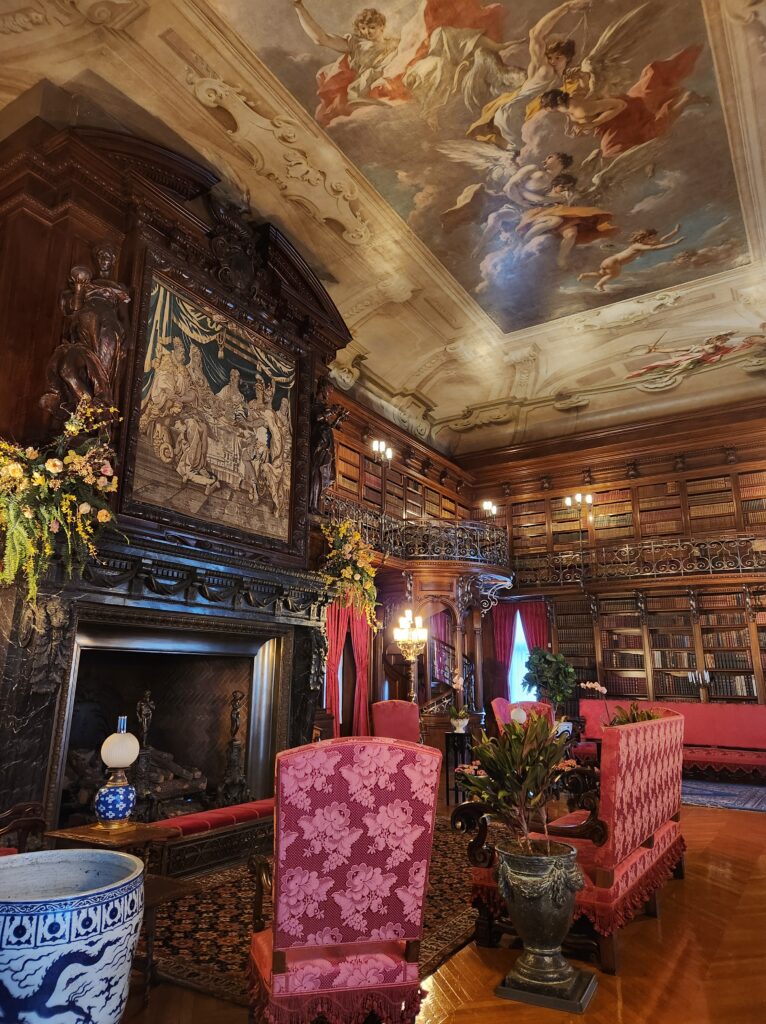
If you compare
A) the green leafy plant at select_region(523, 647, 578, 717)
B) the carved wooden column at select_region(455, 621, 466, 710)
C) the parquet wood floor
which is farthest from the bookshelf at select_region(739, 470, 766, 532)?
the parquet wood floor

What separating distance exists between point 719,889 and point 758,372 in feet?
29.8

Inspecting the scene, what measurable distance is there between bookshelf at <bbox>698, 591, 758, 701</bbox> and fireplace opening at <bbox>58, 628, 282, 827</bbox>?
8049 millimetres

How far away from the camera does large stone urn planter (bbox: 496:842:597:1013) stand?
2.64 metres

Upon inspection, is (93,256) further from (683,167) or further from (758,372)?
(758,372)

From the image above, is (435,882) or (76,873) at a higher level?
(76,873)

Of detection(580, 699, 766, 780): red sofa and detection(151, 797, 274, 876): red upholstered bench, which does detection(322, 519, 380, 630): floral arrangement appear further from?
detection(580, 699, 766, 780): red sofa

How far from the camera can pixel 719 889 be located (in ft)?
13.5

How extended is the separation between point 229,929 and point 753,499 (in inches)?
418

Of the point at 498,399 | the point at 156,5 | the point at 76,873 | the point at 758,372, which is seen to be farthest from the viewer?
the point at 498,399

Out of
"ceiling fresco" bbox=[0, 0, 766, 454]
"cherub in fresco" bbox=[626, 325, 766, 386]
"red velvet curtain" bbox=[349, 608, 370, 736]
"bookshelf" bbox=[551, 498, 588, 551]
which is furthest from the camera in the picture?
"bookshelf" bbox=[551, 498, 588, 551]

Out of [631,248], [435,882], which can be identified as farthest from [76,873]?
[631,248]

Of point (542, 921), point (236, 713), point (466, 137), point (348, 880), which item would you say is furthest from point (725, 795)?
point (466, 137)

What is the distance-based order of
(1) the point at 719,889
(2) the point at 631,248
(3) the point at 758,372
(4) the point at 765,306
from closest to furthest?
(1) the point at 719,889 → (2) the point at 631,248 → (4) the point at 765,306 → (3) the point at 758,372

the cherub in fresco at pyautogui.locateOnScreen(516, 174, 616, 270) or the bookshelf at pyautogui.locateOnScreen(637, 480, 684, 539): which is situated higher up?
the cherub in fresco at pyautogui.locateOnScreen(516, 174, 616, 270)
